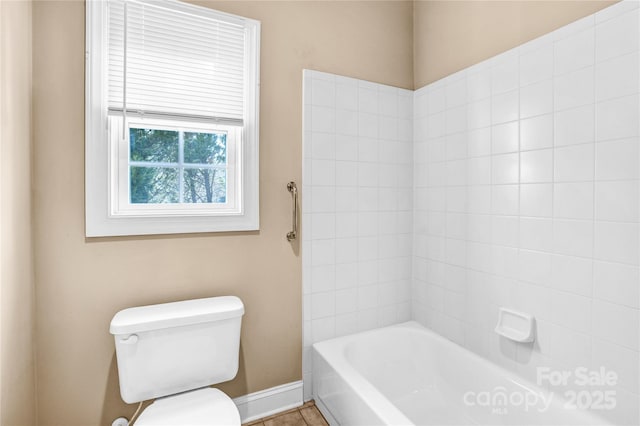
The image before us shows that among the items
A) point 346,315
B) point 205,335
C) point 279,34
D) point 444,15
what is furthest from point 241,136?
point 444,15

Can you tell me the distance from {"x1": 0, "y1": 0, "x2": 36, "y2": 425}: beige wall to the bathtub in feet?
4.22

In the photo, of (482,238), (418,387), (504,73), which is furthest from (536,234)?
(418,387)

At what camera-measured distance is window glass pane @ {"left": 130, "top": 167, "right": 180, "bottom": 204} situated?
1.59m

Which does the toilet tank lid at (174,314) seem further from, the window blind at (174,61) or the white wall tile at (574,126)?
the white wall tile at (574,126)

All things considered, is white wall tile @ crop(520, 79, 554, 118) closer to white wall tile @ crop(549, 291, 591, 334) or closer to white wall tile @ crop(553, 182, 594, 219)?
white wall tile @ crop(553, 182, 594, 219)

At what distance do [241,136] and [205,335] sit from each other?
1.00 metres

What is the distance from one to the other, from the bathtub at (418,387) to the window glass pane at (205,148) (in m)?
1.19

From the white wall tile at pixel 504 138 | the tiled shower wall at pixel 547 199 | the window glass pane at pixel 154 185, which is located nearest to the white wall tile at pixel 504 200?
the tiled shower wall at pixel 547 199

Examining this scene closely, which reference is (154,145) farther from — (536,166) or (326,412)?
(536,166)

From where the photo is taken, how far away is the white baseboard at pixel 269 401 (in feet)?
5.86

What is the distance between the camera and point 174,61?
1.59 meters

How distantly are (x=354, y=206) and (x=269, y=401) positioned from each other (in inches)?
47.6

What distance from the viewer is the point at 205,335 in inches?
58.7

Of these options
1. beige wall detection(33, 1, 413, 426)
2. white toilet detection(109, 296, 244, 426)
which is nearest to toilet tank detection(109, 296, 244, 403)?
white toilet detection(109, 296, 244, 426)
